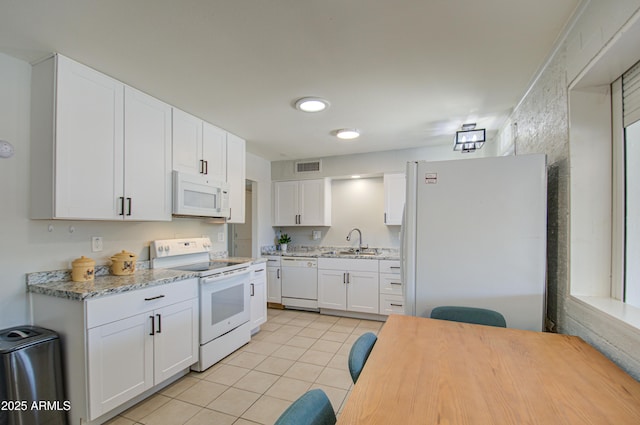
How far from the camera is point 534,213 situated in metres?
1.69

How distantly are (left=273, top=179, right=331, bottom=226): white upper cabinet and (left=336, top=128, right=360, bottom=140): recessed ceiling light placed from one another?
125 cm

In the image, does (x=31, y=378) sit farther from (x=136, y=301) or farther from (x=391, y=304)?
(x=391, y=304)

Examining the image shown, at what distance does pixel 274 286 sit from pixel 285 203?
1.37 metres

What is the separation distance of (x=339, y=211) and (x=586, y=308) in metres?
3.68

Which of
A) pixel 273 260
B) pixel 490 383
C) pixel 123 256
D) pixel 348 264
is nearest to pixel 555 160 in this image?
pixel 490 383

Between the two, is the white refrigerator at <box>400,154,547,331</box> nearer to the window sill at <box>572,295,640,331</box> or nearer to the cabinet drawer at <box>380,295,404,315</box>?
the window sill at <box>572,295,640,331</box>

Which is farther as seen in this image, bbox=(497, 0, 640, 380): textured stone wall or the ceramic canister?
the ceramic canister

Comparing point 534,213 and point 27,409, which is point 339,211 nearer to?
point 534,213

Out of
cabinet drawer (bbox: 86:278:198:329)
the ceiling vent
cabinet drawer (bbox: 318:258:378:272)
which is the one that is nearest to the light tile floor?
cabinet drawer (bbox: 86:278:198:329)

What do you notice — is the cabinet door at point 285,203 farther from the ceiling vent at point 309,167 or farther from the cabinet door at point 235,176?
the cabinet door at point 235,176

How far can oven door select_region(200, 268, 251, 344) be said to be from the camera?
2.58 meters

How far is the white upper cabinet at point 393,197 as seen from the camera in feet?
13.8

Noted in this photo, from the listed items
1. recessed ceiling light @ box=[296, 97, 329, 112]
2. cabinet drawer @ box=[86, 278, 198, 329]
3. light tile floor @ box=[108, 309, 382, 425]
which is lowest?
light tile floor @ box=[108, 309, 382, 425]

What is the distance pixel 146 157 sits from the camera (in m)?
2.45
